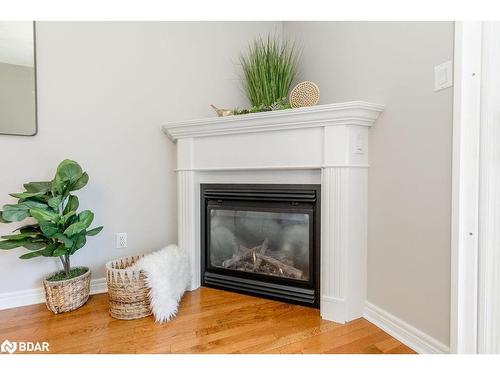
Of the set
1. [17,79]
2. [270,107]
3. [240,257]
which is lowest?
[240,257]

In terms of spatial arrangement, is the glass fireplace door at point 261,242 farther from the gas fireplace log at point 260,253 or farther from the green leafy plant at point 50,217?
the green leafy plant at point 50,217

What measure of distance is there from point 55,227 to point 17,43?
1.17m

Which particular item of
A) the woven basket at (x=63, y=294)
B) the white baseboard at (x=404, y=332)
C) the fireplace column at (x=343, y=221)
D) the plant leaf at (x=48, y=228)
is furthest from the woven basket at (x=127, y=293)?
the white baseboard at (x=404, y=332)

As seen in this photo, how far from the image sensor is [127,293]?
1.63 metres

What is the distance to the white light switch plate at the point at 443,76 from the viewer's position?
47.0 inches

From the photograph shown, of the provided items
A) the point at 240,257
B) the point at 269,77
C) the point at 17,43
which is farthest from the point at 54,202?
the point at 269,77

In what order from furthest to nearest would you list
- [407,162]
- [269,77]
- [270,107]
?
[269,77] < [270,107] < [407,162]

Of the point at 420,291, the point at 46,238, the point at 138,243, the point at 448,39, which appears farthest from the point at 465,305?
the point at 46,238

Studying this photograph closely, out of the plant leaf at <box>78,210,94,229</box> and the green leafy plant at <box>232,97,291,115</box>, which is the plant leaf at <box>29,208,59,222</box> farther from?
the green leafy plant at <box>232,97,291,115</box>

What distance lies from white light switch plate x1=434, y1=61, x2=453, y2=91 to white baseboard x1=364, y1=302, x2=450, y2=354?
3.64 feet

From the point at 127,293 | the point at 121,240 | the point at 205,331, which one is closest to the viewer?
the point at 205,331

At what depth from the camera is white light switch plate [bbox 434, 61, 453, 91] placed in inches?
47.0

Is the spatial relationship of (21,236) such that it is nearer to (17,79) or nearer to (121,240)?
(121,240)

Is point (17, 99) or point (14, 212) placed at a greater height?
point (17, 99)
